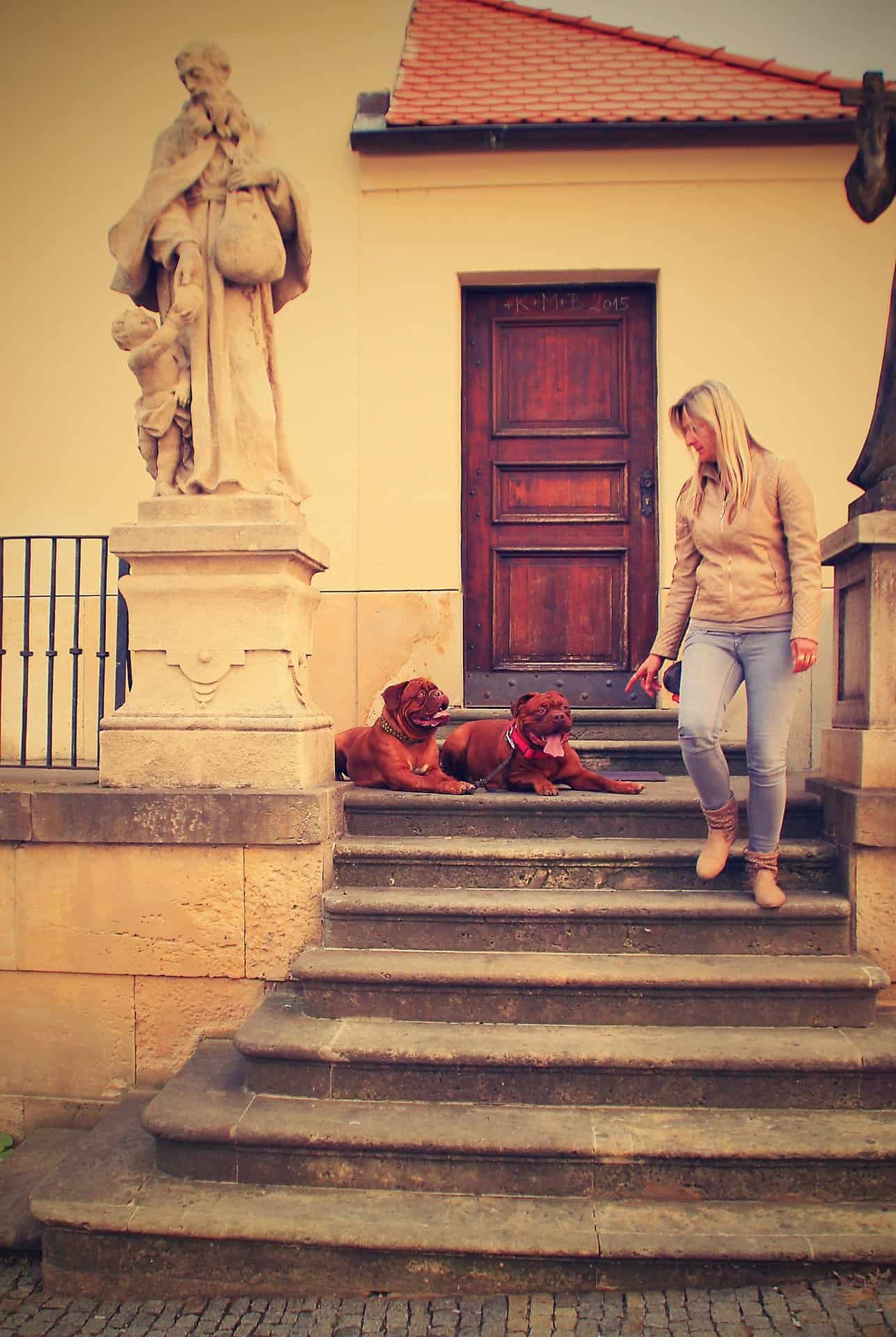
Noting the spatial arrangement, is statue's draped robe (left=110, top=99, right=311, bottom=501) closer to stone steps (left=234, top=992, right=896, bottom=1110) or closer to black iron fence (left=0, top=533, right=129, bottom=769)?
stone steps (left=234, top=992, right=896, bottom=1110)

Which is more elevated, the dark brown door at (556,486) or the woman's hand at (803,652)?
the dark brown door at (556,486)

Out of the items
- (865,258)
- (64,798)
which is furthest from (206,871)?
(865,258)

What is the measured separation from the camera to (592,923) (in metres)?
3.91

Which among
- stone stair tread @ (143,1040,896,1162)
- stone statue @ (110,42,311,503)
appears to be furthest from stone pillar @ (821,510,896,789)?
stone statue @ (110,42,311,503)

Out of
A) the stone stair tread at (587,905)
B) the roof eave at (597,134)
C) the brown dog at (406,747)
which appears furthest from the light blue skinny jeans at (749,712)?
the roof eave at (597,134)

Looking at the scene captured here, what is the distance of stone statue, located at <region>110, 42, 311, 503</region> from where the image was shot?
14.4 ft

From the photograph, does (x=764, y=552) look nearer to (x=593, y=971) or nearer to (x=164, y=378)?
(x=593, y=971)

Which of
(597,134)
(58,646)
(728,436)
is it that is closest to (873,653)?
(728,436)

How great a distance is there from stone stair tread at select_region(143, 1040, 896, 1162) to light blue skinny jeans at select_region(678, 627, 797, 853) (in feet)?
3.45

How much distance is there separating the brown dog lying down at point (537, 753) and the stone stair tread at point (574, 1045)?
4.30 ft

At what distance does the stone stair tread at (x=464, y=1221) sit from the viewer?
2.89 meters

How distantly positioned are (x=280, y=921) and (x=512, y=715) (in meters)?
1.48

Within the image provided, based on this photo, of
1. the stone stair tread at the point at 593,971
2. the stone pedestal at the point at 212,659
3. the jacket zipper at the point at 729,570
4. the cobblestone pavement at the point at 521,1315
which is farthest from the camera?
the stone pedestal at the point at 212,659

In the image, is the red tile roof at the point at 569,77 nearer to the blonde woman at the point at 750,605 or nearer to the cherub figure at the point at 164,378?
the cherub figure at the point at 164,378
